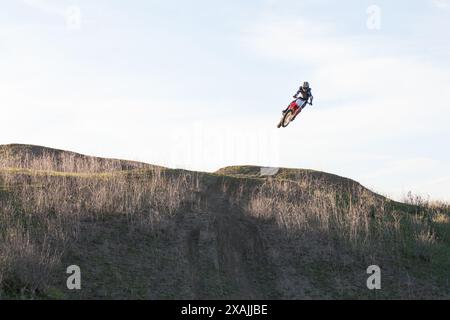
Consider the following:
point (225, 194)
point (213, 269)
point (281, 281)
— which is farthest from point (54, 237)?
point (225, 194)

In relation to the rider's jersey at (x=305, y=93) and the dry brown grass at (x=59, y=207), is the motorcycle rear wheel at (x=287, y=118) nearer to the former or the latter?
the rider's jersey at (x=305, y=93)

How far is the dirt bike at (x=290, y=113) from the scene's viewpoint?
1845 cm

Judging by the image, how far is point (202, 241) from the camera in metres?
17.3

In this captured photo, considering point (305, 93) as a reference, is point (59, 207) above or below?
below

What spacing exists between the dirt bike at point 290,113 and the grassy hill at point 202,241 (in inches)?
105

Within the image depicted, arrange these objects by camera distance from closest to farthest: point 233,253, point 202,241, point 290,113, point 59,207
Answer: point 233,253
point 202,241
point 59,207
point 290,113

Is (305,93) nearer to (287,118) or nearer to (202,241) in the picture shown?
(287,118)

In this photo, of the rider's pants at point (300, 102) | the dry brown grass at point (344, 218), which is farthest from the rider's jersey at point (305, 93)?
the dry brown grass at point (344, 218)

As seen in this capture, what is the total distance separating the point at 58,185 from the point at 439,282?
480 inches

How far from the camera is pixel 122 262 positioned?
15.5 meters

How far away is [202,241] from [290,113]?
5.18m

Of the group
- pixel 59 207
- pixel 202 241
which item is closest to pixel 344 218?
pixel 202 241
